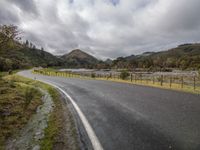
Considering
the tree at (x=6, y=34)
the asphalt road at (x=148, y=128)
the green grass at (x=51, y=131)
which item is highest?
the tree at (x=6, y=34)

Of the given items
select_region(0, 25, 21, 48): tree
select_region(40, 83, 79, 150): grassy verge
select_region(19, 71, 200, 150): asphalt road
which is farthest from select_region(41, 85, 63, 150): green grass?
select_region(0, 25, 21, 48): tree

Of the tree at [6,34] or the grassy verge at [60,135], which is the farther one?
the tree at [6,34]

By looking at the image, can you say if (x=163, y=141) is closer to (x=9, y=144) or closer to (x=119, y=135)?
(x=119, y=135)

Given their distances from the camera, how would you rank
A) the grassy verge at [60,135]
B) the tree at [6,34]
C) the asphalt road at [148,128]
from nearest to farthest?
the asphalt road at [148,128] < the grassy verge at [60,135] < the tree at [6,34]

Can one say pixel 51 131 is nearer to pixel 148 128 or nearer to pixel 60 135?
pixel 60 135

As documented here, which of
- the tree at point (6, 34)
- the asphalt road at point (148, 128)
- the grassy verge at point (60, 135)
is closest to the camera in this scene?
the asphalt road at point (148, 128)

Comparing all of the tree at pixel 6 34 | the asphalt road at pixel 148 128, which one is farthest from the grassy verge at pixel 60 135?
the tree at pixel 6 34

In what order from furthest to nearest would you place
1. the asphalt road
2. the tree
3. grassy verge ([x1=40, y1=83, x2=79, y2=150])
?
the tree → grassy verge ([x1=40, y1=83, x2=79, y2=150]) → the asphalt road

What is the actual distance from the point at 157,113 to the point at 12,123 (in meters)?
4.72

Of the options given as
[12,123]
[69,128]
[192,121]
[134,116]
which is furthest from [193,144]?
[12,123]

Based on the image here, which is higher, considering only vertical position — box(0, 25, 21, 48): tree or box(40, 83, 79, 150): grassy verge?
box(0, 25, 21, 48): tree

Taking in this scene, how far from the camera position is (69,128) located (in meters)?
5.64

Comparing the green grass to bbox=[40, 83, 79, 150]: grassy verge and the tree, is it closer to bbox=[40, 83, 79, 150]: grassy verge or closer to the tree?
bbox=[40, 83, 79, 150]: grassy verge

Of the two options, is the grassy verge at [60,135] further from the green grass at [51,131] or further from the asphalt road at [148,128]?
the asphalt road at [148,128]
